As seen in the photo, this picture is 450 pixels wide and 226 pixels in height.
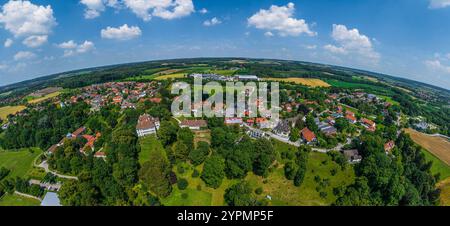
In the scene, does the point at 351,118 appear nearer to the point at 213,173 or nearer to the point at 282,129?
the point at 282,129

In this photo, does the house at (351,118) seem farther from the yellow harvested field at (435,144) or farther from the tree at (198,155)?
the tree at (198,155)

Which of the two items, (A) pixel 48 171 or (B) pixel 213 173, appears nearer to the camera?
(B) pixel 213 173

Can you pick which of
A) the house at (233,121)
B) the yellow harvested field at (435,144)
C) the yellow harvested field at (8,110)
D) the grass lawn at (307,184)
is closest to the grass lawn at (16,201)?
the grass lawn at (307,184)

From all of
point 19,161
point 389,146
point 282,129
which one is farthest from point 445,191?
point 19,161
